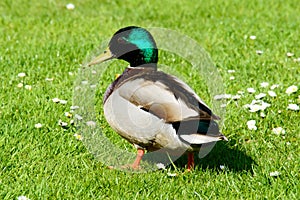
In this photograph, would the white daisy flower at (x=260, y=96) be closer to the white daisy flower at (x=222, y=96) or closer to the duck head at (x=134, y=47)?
the white daisy flower at (x=222, y=96)

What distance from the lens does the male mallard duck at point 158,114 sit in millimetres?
3691

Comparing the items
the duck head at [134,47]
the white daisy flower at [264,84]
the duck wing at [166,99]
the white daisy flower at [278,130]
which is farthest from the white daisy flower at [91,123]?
the white daisy flower at [264,84]

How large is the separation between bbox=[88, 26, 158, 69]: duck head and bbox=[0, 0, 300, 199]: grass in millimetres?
660

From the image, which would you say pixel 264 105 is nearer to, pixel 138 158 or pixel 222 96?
pixel 222 96

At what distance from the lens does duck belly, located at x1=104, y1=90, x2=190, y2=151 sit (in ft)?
12.4

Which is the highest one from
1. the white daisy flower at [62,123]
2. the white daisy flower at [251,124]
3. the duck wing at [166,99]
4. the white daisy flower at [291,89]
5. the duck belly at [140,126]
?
the duck wing at [166,99]

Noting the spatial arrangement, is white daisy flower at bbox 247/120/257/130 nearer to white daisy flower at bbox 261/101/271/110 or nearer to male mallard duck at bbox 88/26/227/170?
white daisy flower at bbox 261/101/271/110

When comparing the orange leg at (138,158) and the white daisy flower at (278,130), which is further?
the white daisy flower at (278,130)

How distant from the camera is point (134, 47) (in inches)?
167

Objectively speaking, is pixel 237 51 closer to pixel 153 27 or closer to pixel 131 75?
pixel 153 27

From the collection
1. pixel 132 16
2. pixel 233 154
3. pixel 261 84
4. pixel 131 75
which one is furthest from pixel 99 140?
pixel 132 16

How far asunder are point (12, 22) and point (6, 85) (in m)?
1.86

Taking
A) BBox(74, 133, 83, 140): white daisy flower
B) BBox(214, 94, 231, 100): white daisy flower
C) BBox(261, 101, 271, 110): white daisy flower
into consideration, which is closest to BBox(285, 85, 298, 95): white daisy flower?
BBox(261, 101, 271, 110): white daisy flower

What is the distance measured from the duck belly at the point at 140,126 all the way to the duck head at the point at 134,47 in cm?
38
